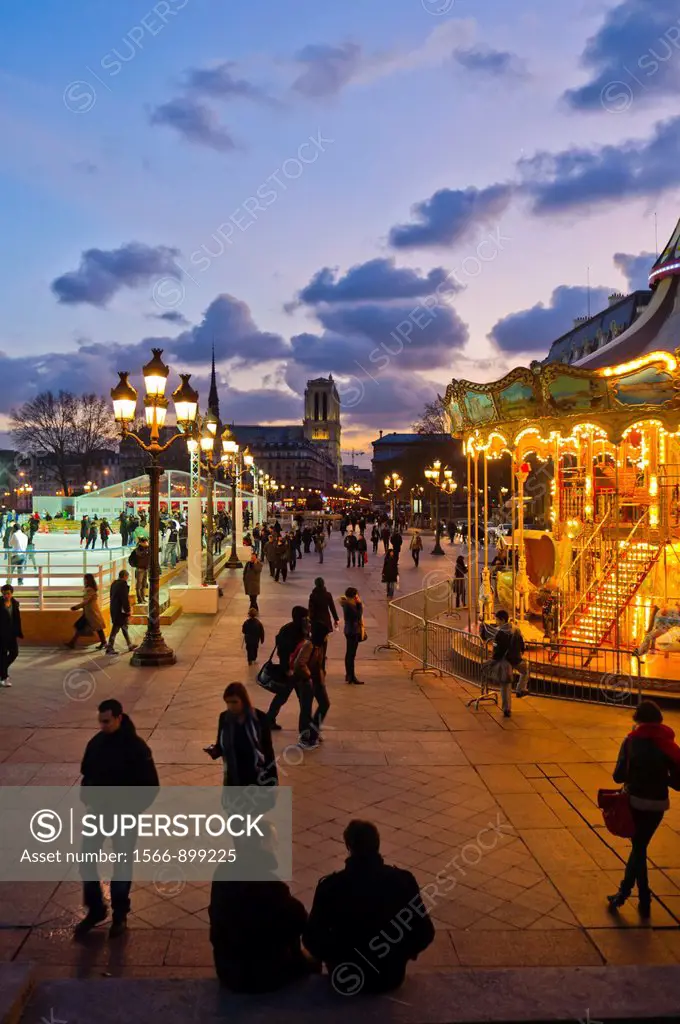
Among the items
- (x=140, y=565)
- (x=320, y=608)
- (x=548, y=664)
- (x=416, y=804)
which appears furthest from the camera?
(x=140, y=565)

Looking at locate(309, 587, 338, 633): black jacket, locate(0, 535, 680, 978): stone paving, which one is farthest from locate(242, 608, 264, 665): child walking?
locate(309, 587, 338, 633): black jacket

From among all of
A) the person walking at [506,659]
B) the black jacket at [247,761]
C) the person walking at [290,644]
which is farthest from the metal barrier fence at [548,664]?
the black jacket at [247,761]

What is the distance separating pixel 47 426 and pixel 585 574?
57.5 m

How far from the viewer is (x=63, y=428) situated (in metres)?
64.3

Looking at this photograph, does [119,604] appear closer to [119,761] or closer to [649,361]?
[119,761]

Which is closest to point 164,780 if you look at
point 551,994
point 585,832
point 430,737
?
point 430,737

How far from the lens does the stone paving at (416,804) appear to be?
14.8ft

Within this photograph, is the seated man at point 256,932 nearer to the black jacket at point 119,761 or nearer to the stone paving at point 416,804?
the stone paving at point 416,804

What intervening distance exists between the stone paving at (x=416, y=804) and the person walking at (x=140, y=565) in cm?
373

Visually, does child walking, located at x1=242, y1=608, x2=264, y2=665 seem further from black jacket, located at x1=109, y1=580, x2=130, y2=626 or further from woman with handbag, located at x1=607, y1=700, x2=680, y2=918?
woman with handbag, located at x1=607, y1=700, x2=680, y2=918

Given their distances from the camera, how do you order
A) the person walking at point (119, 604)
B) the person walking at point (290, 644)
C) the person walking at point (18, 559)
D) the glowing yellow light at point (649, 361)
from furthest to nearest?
the person walking at point (18, 559)
the person walking at point (119, 604)
the glowing yellow light at point (649, 361)
the person walking at point (290, 644)

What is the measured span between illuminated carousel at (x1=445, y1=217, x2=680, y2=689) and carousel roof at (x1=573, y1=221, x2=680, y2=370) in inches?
1.9

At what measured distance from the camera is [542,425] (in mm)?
13016

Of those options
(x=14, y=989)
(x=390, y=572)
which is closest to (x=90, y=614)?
(x=390, y=572)
